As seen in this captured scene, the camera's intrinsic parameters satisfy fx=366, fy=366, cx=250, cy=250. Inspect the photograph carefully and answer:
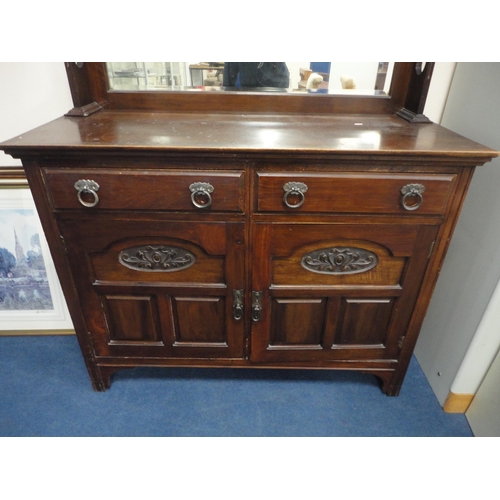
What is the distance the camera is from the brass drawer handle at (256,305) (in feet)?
3.68

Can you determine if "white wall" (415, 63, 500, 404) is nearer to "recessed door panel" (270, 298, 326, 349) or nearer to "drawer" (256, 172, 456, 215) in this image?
"drawer" (256, 172, 456, 215)

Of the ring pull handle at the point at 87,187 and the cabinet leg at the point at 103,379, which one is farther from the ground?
the ring pull handle at the point at 87,187

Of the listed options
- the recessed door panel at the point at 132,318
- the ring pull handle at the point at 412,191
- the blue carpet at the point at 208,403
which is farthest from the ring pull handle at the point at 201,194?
the blue carpet at the point at 208,403

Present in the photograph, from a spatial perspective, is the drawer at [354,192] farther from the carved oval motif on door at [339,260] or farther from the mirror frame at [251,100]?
the mirror frame at [251,100]

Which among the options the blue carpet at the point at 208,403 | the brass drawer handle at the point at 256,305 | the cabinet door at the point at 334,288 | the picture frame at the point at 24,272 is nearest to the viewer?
the cabinet door at the point at 334,288

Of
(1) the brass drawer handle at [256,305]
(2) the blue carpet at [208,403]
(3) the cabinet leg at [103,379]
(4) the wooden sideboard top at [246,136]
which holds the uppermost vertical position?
(4) the wooden sideboard top at [246,136]

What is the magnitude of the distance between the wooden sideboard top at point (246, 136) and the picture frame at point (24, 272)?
467mm

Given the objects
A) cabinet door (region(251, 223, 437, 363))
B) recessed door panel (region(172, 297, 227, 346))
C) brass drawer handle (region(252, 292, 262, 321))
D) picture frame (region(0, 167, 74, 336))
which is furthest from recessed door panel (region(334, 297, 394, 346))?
picture frame (region(0, 167, 74, 336))

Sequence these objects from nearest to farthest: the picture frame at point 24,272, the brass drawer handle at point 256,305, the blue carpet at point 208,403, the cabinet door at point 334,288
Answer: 1. the cabinet door at point 334,288
2. the brass drawer handle at point 256,305
3. the blue carpet at point 208,403
4. the picture frame at point 24,272

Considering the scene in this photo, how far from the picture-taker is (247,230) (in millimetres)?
1008

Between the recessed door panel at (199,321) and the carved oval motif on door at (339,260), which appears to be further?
the recessed door panel at (199,321)

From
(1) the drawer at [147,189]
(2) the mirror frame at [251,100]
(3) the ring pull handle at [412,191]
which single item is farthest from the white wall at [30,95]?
(3) the ring pull handle at [412,191]
